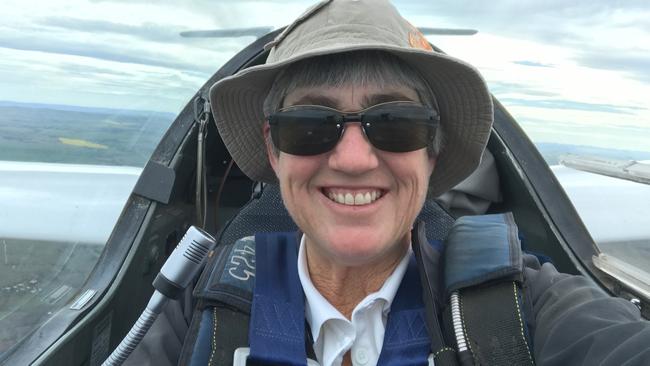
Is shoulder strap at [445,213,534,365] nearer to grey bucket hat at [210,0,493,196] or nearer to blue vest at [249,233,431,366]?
blue vest at [249,233,431,366]

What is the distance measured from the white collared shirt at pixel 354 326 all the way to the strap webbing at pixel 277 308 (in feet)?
0.14

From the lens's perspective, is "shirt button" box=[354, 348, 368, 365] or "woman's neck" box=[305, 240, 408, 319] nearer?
"shirt button" box=[354, 348, 368, 365]

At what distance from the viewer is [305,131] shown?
122 centimetres

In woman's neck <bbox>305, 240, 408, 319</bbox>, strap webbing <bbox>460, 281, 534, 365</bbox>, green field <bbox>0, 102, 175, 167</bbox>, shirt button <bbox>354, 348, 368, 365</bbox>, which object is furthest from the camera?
green field <bbox>0, 102, 175, 167</bbox>

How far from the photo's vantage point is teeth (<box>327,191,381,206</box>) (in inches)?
50.0

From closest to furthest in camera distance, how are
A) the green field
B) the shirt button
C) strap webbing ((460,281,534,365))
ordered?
strap webbing ((460,281,534,365))
the shirt button
the green field

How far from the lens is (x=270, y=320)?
132 cm

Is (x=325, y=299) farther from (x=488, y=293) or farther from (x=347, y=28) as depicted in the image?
(x=347, y=28)

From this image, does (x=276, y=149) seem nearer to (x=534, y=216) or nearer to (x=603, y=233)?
(x=534, y=216)

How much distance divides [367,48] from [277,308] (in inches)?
26.4

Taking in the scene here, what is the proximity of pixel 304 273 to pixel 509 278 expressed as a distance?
53cm

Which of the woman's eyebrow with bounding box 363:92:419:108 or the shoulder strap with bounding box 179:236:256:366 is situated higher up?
the woman's eyebrow with bounding box 363:92:419:108

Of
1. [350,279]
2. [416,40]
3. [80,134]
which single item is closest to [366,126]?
[416,40]

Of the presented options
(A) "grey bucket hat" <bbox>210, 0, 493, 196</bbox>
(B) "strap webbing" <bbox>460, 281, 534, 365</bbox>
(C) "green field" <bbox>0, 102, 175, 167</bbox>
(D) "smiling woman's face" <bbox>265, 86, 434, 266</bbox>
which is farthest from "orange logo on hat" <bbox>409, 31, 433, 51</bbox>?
(C) "green field" <bbox>0, 102, 175, 167</bbox>
